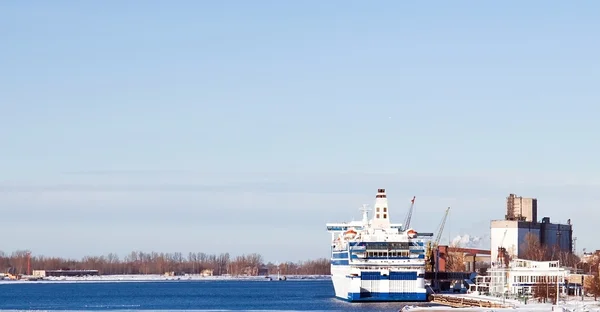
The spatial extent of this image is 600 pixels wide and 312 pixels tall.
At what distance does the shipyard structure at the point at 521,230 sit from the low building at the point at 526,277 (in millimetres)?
45638

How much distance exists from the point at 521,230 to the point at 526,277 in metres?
56.0

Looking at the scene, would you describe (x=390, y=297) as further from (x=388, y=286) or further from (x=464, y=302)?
(x=464, y=302)

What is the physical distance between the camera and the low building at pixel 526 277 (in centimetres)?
11012

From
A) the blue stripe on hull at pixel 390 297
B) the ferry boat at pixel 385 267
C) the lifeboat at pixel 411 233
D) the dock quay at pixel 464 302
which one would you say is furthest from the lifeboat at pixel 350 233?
the dock quay at pixel 464 302

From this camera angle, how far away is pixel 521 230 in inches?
6565

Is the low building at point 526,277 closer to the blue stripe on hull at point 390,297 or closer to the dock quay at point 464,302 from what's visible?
the dock quay at point 464,302

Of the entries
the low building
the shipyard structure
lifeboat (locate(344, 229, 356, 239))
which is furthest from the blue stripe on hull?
the shipyard structure

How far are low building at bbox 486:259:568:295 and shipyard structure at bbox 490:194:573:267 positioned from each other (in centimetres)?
4564

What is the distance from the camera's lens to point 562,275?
11119 cm

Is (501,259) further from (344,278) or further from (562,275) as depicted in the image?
(344,278)

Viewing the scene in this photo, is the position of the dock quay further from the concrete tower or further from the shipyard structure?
the shipyard structure

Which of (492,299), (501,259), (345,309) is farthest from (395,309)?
(501,259)

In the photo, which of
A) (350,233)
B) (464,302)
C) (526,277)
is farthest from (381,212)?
(464,302)

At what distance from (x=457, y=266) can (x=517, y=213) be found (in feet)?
37.1
